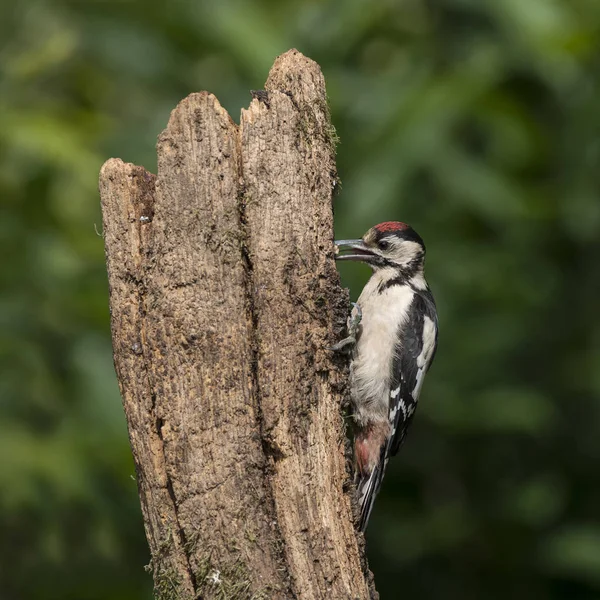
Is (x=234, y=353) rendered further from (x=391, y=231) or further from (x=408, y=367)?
(x=391, y=231)

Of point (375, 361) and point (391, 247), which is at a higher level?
point (391, 247)

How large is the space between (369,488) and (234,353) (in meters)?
1.71

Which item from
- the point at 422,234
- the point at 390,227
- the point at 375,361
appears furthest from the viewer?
the point at 422,234

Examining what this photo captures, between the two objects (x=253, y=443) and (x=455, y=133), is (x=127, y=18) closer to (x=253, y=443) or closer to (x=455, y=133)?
(x=455, y=133)

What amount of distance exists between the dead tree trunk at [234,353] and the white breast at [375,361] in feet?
4.53

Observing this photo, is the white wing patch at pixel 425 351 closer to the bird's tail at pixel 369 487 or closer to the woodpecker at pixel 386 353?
the woodpecker at pixel 386 353

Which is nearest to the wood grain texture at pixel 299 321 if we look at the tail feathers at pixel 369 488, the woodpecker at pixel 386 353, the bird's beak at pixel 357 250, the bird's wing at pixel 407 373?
the tail feathers at pixel 369 488

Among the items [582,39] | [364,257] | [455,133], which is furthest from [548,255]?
[364,257]

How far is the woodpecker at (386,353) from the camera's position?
18.0ft

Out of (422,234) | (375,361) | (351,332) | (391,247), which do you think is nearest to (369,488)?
(375,361)

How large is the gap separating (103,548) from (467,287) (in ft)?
10.8

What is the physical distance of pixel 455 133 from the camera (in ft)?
26.0

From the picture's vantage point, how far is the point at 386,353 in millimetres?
5539

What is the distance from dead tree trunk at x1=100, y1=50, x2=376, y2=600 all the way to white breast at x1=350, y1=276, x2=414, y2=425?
1380mm
